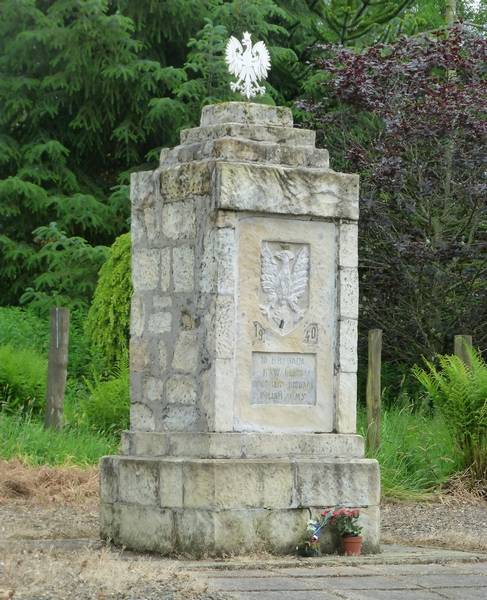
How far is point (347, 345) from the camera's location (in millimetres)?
8992

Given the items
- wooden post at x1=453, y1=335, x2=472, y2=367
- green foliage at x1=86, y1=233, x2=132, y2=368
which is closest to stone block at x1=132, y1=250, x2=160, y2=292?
wooden post at x1=453, y1=335, x2=472, y2=367

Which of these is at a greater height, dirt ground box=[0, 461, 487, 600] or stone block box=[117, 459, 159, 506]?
stone block box=[117, 459, 159, 506]

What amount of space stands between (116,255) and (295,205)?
6803 millimetres

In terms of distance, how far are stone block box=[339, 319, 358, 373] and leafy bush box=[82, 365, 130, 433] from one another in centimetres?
496

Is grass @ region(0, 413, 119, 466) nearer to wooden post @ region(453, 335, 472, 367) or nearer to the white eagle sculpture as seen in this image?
wooden post @ region(453, 335, 472, 367)

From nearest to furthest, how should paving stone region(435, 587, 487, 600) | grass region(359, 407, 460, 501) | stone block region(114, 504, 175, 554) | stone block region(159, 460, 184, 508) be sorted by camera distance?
paving stone region(435, 587, 487, 600), stone block region(159, 460, 184, 508), stone block region(114, 504, 175, 554), grass region(359, 407, 460, 501)

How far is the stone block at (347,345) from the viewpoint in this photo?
8.97 meters

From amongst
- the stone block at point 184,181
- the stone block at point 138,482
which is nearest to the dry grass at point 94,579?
the stone block at point 138,482

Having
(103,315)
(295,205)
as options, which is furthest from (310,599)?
(103,315)

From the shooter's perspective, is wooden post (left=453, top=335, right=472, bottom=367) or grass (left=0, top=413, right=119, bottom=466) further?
wooden post (left=453, top=335, right=472, bottom=367)

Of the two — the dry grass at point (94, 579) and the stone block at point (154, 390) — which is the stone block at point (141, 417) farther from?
the dry grass at point (94, 579)

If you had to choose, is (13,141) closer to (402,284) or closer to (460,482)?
(402,284)

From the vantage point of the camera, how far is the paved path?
269 inches

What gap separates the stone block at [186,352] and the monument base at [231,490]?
455 mm
